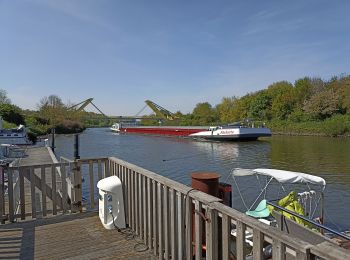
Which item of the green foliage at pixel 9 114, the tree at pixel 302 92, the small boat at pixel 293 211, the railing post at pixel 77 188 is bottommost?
the small boat at pixel 293 211

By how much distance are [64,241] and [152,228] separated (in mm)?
1385

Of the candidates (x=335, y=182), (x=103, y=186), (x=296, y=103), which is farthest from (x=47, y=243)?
(x=296, y=103)

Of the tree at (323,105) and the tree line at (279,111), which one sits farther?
the tree at (323,105)

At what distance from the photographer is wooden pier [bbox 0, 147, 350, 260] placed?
2.56 m

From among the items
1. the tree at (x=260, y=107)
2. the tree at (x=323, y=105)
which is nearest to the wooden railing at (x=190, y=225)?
the tree at (x=323, y=105)

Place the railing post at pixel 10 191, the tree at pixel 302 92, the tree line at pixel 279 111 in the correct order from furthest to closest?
the tree at pixel 302 92
the tree line at pixel 279 111
the railing post at pixel 10 191

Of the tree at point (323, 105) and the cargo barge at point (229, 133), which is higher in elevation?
the tree at point (323, 105)

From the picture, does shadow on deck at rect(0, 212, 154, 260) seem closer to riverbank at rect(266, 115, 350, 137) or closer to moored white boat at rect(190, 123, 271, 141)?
moored white boat at rect(190, 123, 271, 141)

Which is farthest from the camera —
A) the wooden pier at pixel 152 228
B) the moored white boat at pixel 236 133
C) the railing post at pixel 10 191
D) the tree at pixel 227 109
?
the tree at pixel 227 109

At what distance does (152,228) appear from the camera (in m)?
4.53

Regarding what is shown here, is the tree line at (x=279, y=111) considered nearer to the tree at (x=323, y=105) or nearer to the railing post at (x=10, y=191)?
the tree at (x=323, y=105)

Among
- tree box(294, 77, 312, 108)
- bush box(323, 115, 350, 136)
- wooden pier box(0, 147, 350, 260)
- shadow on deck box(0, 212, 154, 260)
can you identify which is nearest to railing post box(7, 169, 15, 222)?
wooden pier box(0, 147, 350, 260)

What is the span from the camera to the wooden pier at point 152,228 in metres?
2.56

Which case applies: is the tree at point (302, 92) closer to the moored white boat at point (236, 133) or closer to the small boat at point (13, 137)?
the moored white boat at point (236, 133)
